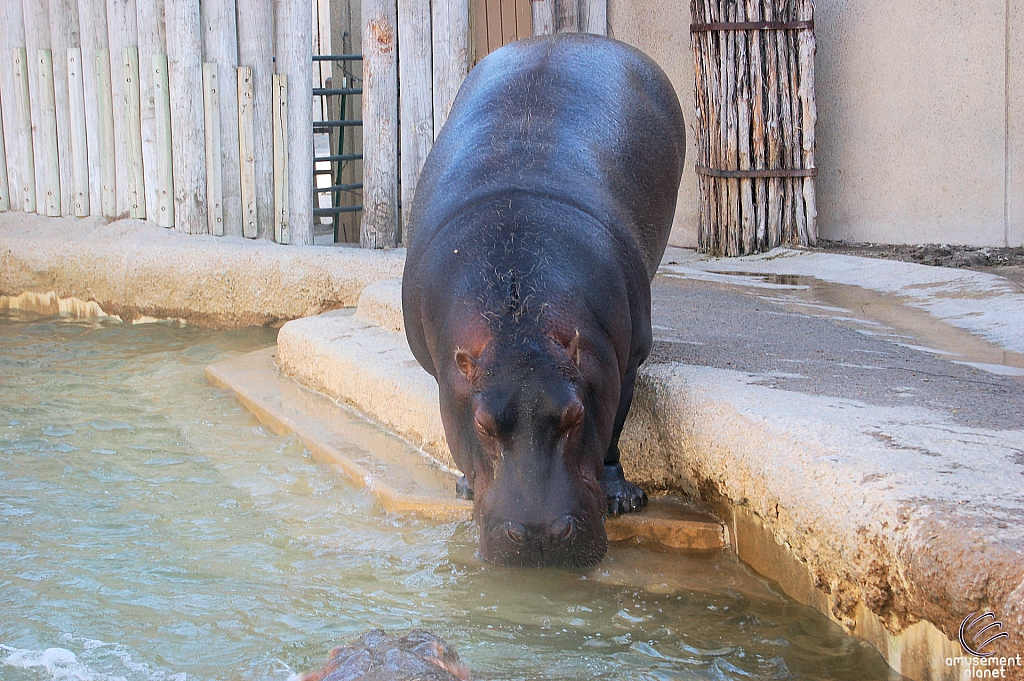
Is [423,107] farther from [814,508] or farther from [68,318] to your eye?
[814,508]

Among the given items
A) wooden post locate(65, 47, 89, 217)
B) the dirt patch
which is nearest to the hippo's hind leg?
the dirt patch

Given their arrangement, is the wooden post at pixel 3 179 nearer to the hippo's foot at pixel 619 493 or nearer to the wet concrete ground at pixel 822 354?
the wet concrete ground at pixel 822 354

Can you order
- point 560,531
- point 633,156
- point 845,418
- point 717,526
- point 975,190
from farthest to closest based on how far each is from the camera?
point 975,190 → point 633,156 → point 717,526 → point 845,418 → point 560,531

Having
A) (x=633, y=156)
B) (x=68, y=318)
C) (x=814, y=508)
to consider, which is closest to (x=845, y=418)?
(x=814, y=508)

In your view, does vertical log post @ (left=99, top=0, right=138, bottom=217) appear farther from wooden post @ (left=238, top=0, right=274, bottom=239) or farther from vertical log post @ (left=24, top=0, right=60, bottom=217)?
wooden post @ (left=238, top=0, right=274, bottom=239)

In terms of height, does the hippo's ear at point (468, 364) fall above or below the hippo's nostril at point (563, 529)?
above

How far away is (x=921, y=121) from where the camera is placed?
6836 mm

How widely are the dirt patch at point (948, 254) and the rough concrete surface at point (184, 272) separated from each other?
273cm

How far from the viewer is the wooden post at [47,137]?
7355 millimetres

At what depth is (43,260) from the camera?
7.00m

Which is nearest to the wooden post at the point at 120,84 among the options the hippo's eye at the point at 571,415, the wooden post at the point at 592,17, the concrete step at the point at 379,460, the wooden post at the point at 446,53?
the wooden post at the point at 446,53

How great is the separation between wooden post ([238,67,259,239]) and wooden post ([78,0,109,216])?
0.92 m

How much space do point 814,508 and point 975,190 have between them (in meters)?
4.63

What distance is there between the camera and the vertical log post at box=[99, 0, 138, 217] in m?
7.06
